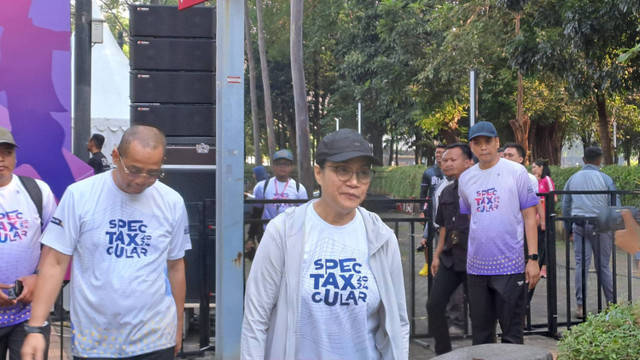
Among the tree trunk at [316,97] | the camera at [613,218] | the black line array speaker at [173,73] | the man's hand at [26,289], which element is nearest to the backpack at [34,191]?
the man's hand at [26,289]

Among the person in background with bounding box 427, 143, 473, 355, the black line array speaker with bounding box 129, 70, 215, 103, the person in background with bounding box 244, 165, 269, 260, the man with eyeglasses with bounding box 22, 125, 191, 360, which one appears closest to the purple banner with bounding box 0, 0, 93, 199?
the black line array speaker with bounding box 129, 70, 215, 103

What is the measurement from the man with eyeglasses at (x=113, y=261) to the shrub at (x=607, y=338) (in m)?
2.89

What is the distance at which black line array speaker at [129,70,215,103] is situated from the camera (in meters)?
7.87

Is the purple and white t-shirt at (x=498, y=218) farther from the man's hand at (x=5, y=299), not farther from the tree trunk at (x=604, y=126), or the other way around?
the tree trunk at (x=604, y=126)

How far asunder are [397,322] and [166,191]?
4.51 ft

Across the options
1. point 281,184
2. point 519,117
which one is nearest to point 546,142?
point 519,117

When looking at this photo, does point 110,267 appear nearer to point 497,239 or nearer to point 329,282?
point 329,282

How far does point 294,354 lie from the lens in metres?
3.04

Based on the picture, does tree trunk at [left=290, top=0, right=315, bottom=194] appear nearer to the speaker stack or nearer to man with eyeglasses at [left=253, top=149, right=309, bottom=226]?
man with eyeglasses at [left=253, top=149, right=309, bottom=226]

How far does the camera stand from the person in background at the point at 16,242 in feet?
14.0

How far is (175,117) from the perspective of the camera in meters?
7.97

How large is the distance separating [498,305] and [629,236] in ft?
6.80

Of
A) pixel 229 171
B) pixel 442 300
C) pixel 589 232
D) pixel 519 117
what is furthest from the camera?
pixel 519 117

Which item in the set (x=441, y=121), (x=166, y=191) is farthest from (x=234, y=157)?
(x=441, y=121)
